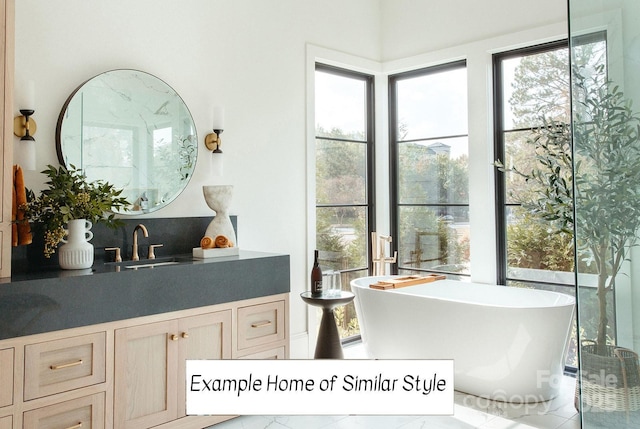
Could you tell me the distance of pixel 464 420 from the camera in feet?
8.91

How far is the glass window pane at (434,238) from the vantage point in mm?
4031

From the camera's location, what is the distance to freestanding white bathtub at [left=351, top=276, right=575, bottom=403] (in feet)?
9.12

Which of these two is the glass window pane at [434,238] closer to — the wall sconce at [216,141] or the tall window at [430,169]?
the tall window at [430,169]

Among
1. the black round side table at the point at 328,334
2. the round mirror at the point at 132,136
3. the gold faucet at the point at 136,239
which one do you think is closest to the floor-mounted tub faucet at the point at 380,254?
the black round side table at the point at 328,334

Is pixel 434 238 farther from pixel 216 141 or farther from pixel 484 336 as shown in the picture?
pixel 216 141

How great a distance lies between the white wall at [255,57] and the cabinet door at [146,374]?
2.84 feet

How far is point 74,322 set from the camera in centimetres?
213

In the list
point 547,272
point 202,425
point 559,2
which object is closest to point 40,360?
point 202,425

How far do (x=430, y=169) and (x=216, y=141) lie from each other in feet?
6.22

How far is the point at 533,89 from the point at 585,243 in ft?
9.04

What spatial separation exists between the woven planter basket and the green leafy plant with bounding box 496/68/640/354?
1.3 inches

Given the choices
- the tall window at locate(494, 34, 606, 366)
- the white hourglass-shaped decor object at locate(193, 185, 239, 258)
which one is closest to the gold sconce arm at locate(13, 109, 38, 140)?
the white hourglass-shaped decor object at locate(193, 185, 239, 258)

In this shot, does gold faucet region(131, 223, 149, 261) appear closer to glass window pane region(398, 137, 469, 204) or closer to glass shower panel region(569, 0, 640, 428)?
glass shower panel region(569, 0, 640, 428)

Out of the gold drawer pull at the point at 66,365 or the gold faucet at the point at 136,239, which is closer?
the gold drawer pull at the point at 66,365
